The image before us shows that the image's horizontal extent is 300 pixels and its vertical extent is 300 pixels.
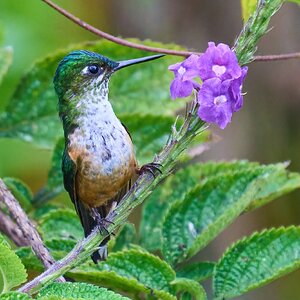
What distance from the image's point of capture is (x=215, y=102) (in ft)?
6.03

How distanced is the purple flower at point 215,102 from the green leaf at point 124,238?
2.89 feet

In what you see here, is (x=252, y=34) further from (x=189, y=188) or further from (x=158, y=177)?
(x=189, y=188)

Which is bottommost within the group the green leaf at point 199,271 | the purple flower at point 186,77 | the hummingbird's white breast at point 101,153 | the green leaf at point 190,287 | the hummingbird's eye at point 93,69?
the green leaf at point 190,287

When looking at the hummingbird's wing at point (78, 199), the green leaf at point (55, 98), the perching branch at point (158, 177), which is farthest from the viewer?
the green leaf at point (55, 98)

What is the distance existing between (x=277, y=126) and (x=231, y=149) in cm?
42

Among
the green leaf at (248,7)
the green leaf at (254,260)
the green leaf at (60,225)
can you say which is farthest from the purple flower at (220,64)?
the green leaf at (60,225)

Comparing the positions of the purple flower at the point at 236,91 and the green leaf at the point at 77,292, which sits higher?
the purple flower at the point at 236,91

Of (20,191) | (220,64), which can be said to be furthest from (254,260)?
(20,191)

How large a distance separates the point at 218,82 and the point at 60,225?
0.97m

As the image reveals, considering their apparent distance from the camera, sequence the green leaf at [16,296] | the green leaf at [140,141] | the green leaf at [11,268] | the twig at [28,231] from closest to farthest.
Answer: the green leaf at [16,296]
the green leaf at [11,268]
the twig at [28,231]
the green leaf at [140,141]

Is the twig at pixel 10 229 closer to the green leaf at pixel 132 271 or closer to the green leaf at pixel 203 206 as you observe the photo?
the green leaf at pixel 132 271

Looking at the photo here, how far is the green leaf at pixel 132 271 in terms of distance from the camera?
2214 millimetres

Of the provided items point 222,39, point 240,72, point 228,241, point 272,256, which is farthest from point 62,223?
point 222,39

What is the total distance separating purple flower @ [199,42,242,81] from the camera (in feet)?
6.03
